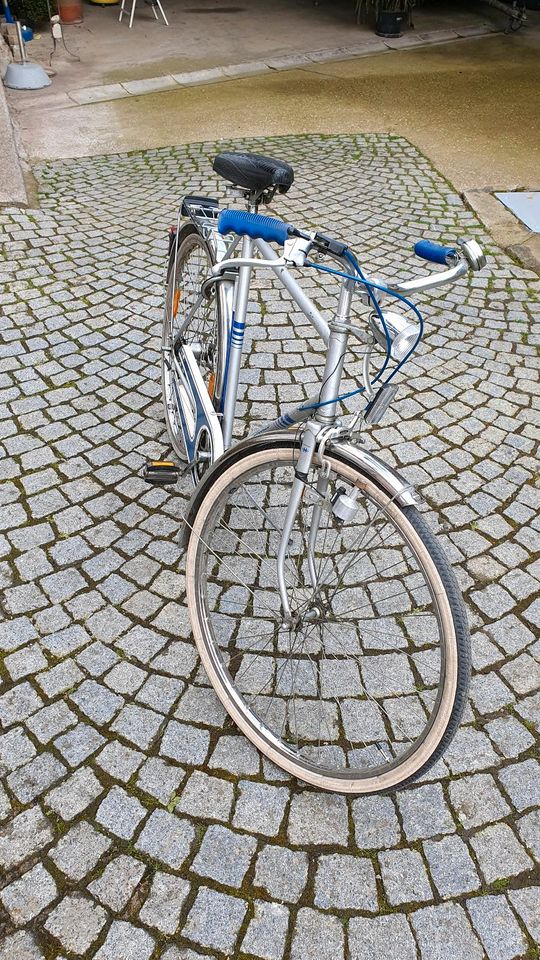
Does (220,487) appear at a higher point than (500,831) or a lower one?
higher

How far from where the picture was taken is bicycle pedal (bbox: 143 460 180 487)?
3.26 meters

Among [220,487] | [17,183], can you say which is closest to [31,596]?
[220,487]

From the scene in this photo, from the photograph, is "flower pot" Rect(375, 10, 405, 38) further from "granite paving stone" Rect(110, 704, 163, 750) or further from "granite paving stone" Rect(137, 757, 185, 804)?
"granite paving stone" Rect(137, 757, 185, 804)

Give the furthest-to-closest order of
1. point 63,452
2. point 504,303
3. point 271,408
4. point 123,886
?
1. point 504,303
2. point 271,408
3. point 63,452
4. point 123,886

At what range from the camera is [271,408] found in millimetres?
3938

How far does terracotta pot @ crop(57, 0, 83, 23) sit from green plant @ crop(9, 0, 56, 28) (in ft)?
2.05

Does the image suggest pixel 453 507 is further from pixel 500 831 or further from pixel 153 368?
pixel 153 368

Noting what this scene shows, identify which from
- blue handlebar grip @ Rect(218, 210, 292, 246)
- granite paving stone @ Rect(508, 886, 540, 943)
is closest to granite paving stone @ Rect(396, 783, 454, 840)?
granite paving stone @ Rect(508, 886, 540, 943)

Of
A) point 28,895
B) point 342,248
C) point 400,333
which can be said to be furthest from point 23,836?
point 342,248

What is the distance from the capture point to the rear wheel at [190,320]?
304 centimetres

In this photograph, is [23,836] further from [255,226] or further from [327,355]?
[255,226]

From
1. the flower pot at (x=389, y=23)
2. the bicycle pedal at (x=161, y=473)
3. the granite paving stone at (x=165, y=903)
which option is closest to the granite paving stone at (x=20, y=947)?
the granite paving stone at (x=165, y=903)

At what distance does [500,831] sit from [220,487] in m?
1.42

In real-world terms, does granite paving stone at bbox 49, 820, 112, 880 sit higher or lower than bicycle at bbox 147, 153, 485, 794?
lower
